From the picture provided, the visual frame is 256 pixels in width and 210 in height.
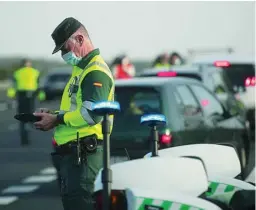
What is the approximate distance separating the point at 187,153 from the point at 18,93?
56.8 feet

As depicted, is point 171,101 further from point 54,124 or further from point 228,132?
point 54,124

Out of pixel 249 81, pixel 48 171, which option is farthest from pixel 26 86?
pixel 48 171

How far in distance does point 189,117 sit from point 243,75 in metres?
10.3

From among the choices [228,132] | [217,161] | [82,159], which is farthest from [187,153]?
[228,132]

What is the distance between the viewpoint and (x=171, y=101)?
40.2ft

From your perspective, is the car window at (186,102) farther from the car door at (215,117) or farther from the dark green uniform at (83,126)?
the dark green uniform at (83,126)

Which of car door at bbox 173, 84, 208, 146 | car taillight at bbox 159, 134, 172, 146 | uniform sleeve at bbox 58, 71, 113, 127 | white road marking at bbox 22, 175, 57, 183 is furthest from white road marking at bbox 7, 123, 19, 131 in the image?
Result: uniform sleeve at bbox 58, 71, 113, 127

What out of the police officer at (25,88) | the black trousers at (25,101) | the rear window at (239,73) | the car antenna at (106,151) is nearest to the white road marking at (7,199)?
the car antenna at (106,151)

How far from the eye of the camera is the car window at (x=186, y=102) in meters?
12.5

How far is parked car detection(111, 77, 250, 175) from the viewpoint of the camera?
Result: 11.8 meters

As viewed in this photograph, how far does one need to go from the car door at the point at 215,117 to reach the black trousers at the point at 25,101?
8.83 meters

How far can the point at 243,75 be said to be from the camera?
2269 cm

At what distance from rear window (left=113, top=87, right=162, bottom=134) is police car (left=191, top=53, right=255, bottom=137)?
9.35m

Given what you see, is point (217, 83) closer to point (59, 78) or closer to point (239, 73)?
point (239, 73)
